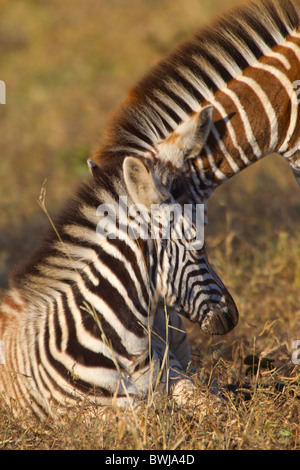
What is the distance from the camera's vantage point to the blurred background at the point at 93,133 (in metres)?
5.98

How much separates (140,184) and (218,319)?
938 millimetres

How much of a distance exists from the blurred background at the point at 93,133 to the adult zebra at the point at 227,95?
18.9 inches

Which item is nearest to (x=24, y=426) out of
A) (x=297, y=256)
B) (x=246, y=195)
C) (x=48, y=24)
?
(x=297, y=256)

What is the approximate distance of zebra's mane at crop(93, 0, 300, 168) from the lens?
134 inches

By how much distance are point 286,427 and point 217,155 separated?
1.65 metres

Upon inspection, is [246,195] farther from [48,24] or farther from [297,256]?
[48,24]

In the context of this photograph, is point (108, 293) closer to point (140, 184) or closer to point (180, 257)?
point (180, 257)

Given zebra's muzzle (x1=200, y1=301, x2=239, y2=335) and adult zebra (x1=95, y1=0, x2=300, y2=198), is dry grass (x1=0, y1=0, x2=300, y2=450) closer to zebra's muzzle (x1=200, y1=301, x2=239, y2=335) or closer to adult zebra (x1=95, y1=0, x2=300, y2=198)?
zebra's muzzle (x1=200, y1=301, x2=239, y2=335)

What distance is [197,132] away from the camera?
10.5 feet

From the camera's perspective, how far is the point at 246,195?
26.1 feet

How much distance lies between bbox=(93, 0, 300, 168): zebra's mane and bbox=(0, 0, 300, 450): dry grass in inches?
61.6

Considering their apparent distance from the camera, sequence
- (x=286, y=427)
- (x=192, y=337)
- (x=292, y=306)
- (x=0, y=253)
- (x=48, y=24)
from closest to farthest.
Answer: (x=286, y=427), (x=192, y=337), (x=292, y=306), (x=0, y=253), (x=48, y=24)

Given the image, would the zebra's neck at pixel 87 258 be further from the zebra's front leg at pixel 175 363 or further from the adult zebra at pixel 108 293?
the zebra's front leg at pixel 175 363

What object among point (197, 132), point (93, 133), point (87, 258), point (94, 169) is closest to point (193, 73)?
point (197, 132)
